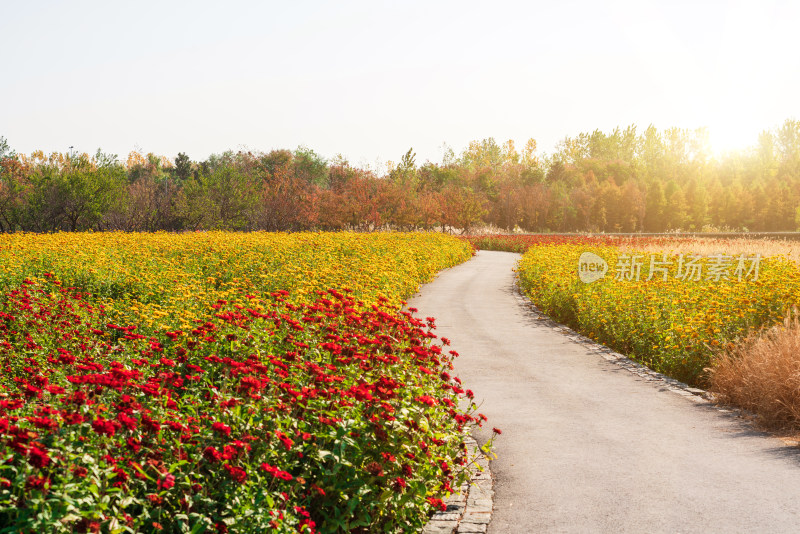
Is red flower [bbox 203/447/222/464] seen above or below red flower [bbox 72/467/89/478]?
below

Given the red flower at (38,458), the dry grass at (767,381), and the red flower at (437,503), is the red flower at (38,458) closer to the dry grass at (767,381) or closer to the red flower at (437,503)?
the red flower at (437,503)

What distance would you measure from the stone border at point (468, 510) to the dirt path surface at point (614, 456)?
92 millimetres

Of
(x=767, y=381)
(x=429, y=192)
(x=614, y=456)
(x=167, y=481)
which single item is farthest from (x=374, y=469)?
(x=429, y=192)

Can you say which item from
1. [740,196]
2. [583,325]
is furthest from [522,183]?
[583,325]

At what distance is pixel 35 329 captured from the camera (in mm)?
8156

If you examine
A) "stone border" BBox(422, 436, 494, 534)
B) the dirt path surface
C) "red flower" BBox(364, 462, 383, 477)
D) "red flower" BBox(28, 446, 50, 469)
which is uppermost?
"red flower" BBox(28, 446, 50, 469)

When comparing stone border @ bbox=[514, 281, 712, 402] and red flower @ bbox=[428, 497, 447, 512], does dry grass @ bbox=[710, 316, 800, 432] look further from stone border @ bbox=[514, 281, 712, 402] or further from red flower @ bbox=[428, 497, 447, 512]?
red flower @ bbox=[428, 497, 447, 512]

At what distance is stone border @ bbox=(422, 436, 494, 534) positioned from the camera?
4535 mm

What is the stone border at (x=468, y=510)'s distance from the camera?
454cm

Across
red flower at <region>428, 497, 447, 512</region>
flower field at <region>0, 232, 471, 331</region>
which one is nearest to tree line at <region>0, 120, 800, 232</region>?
flower field at <region>0, 232, 471, 331</region>

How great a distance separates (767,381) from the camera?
7262 millimetres

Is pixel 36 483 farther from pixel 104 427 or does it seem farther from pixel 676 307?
pixel 676 307

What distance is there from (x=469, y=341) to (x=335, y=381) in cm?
710

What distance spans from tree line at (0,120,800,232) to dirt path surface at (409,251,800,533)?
30920 millimetres
